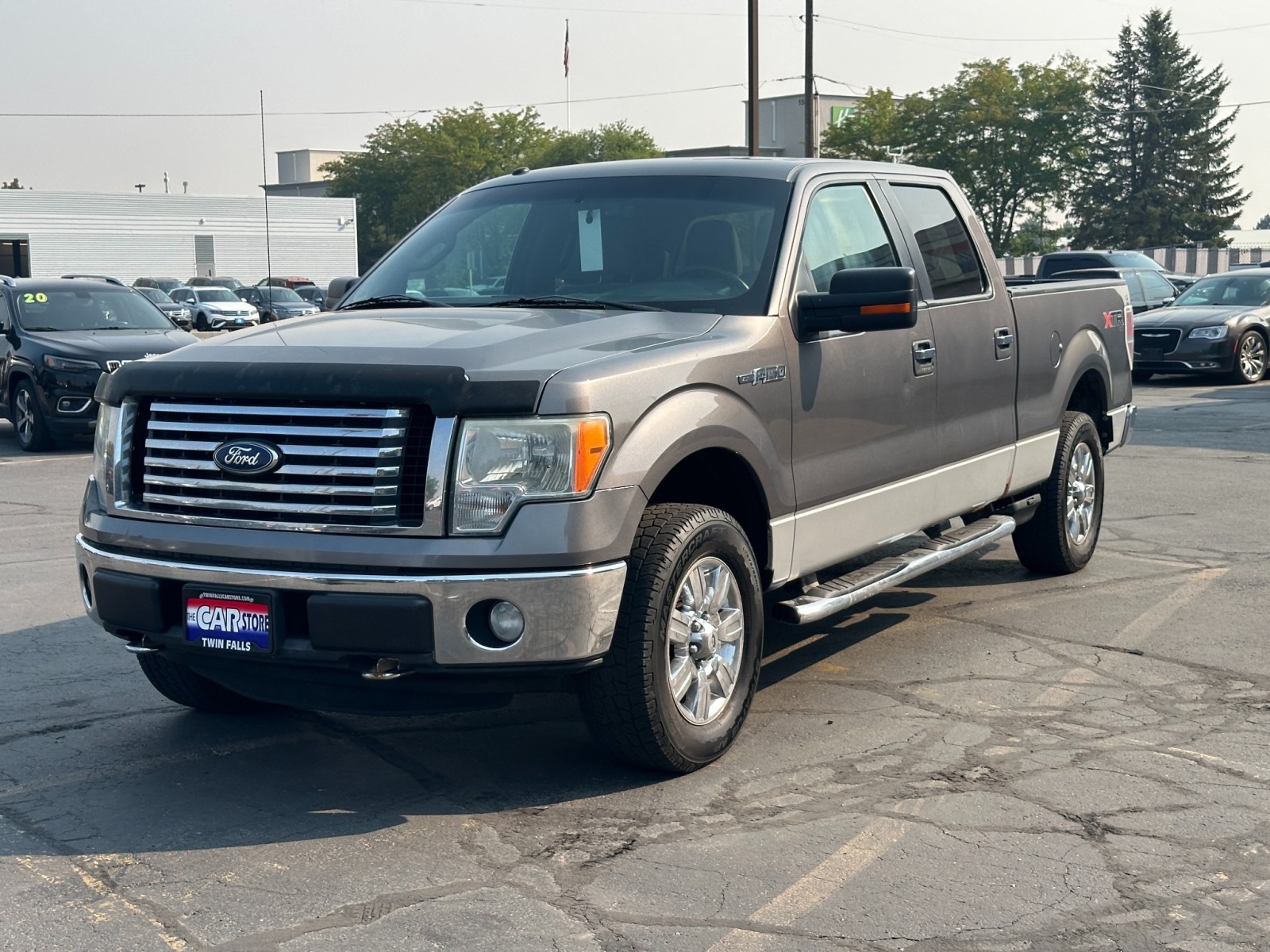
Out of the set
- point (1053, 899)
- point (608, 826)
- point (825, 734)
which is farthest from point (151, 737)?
point (1053, 899)

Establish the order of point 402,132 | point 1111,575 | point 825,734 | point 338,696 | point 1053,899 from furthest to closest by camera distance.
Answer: point 402,132
point 1111,575
point 825,734
point 338,696
point 1053,899

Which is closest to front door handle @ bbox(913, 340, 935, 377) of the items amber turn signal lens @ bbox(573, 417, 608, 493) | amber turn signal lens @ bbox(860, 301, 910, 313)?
amber turn signal lens @ bbox(860, 301, 910, 313)

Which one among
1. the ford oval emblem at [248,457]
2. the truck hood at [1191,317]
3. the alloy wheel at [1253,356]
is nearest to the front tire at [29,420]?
the ford oval emblem at [248,457]

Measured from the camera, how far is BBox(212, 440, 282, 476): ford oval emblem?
4.43 m

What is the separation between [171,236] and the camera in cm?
7638

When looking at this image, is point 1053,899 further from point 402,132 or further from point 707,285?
point 402,132

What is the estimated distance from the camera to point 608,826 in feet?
14.3

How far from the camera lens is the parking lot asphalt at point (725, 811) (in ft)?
12.2

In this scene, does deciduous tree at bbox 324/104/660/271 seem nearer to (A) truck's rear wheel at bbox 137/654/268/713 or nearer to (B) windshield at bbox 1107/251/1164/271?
(B) windshield at bbox 1107/251/1164/271

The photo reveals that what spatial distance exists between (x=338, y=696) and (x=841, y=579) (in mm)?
2151

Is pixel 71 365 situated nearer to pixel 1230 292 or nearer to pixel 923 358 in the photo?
pixel 923 358

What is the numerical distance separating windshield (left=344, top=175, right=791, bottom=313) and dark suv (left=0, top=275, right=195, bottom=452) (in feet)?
29.9

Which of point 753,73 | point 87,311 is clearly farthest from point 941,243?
point 753,73

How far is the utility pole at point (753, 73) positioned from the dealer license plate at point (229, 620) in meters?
28.1
